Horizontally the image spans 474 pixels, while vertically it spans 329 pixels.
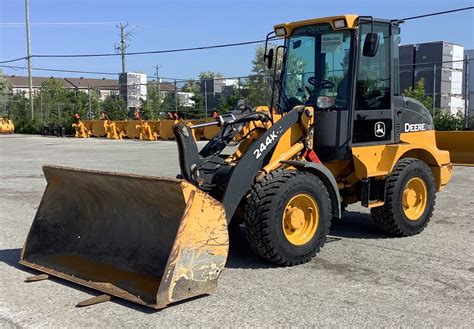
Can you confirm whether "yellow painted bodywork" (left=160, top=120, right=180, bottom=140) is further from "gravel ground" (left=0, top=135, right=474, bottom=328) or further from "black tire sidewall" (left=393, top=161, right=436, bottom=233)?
"black tire sidewall" (left=393, top=161, right=436, bottom=233)

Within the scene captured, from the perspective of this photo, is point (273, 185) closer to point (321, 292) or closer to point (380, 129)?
point (321, 292)

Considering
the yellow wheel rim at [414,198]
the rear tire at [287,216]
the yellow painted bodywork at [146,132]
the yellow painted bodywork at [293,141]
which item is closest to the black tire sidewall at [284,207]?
the rear tire at [287,216]

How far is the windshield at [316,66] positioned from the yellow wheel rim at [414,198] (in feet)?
5.10

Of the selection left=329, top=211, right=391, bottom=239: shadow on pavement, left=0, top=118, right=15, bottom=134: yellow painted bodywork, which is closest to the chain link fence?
left=0, top=118, right=15, bottom=134: yellow painted bodywork

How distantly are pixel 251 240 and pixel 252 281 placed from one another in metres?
0.43

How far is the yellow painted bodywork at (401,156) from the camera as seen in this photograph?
6543 mm

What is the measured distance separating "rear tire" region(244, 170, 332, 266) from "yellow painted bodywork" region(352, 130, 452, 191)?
3.24 feet

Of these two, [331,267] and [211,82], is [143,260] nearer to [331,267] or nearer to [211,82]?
[331,267]

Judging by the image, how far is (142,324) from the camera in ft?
13.8

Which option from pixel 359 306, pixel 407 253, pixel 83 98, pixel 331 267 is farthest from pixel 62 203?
pixel 83 98

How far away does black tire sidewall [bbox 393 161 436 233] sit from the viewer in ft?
22.1

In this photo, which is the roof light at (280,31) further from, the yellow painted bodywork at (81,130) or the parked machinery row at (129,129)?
the yellow painted bodywork at (81,130)

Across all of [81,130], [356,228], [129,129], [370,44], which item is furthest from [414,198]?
[81,130]

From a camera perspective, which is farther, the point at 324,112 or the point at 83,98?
the point at 83,98
